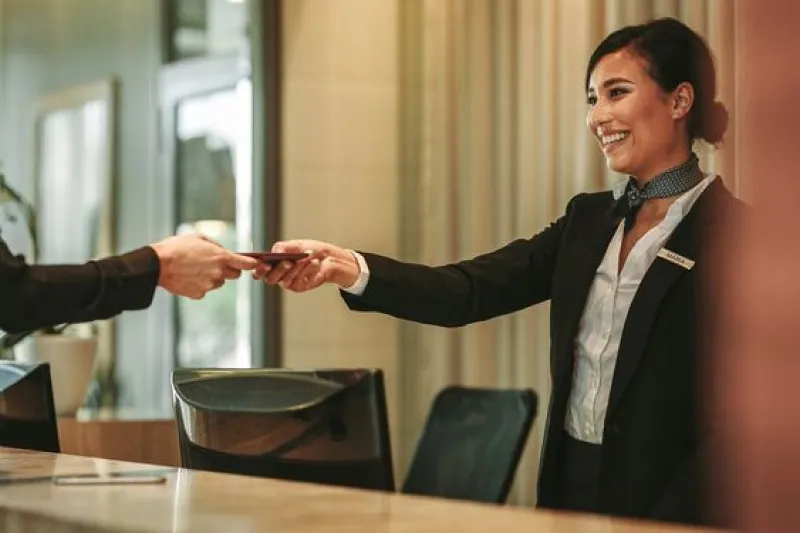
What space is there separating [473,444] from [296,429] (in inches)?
57.5

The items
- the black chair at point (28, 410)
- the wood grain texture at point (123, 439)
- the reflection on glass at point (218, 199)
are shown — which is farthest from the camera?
the reflection on glass at point (218, 199)

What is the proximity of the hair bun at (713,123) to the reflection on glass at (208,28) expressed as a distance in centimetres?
260

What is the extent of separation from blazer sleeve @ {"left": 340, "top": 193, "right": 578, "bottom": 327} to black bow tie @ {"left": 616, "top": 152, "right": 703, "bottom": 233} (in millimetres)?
145

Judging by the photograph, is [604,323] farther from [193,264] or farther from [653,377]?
[193,264]

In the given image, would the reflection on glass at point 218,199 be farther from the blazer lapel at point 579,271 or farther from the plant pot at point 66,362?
the blazer lapel at point 579,271

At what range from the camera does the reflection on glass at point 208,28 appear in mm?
4625

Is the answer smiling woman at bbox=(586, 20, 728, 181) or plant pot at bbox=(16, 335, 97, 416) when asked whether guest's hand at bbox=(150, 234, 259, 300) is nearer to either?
smiling woman at bbox=(586, 20, 728, 181)

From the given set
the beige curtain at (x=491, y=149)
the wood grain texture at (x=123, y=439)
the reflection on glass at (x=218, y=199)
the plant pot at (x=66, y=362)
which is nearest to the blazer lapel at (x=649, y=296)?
the beige curtain at (x=491, y=149)

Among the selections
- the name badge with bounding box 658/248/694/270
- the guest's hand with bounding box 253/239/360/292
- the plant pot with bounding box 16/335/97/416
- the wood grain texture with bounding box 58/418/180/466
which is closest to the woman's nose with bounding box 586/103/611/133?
the name badge with bounding box 658/248/694/270

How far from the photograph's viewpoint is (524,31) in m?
4.05

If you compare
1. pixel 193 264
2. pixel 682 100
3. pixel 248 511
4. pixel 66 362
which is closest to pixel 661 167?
pixel 682 100

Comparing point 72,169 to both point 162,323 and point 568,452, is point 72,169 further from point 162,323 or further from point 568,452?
point 568,452

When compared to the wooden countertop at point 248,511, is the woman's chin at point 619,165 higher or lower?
higher

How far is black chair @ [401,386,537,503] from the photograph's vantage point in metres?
3.09
